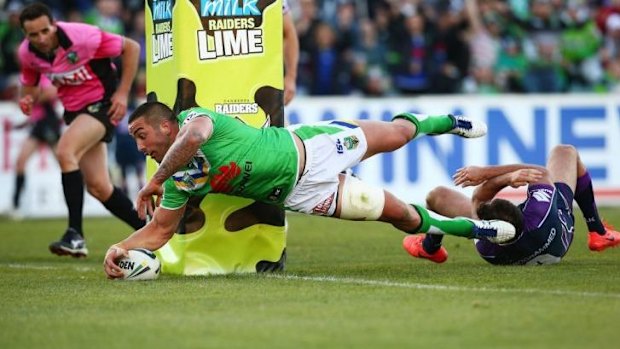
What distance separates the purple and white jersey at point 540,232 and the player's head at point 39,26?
15.2 ft

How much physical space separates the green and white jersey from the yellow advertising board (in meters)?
0.64

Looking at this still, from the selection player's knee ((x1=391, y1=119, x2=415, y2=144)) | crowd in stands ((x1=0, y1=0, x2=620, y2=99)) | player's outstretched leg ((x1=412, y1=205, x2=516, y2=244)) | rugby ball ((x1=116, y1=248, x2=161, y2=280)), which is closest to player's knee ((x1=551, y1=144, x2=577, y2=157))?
player's outstretched leg ((x1=412, y1=205, x2=516, y2=244))

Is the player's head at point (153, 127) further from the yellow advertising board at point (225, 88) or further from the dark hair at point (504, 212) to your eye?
the dark hair at point (504, 212)

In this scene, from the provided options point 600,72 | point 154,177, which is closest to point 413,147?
point 600,72

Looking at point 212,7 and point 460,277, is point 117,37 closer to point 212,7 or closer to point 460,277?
point 212,7

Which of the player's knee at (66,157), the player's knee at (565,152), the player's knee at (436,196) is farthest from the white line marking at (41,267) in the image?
the player's knee at (565,152)

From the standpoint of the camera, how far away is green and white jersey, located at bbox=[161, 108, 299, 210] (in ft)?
29.7

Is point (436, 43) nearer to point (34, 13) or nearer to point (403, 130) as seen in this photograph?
point (34, 13)

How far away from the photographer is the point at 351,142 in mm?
9656

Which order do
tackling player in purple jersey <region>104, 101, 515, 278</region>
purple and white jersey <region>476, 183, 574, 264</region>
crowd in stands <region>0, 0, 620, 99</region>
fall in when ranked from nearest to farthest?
tackling player in purple jersey <region>104, 101, 515, 278</region> < purple and white jersey <region>476, 183, 574, 264</region> < crowd in stands <region>0, 0, 620, 99</region>

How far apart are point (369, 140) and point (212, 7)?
5.25 ft

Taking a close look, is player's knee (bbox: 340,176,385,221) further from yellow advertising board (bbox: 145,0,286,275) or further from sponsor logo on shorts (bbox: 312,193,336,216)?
yellow advertising board (bbox: 145,0,286,275)

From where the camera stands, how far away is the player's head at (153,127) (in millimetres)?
9039

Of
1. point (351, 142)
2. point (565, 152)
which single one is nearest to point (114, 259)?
point (351, 142)
